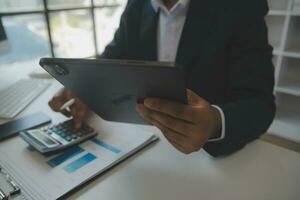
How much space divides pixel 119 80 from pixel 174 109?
106 millimetres

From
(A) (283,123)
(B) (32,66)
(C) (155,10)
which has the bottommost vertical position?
(A) (283,123)

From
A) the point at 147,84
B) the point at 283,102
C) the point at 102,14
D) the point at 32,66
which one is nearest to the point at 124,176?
the point at 147,84

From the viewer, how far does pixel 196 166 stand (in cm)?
56

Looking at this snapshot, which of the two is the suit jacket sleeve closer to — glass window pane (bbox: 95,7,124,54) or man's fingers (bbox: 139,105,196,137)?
man's fingers (bbox: 139,105,196,137)

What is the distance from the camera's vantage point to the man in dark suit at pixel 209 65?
484 millimetres

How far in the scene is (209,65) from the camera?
802 mm

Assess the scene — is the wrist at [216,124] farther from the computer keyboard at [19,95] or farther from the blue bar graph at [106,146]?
the computer keyboard at [19,95]

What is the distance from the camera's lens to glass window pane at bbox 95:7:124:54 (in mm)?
2402

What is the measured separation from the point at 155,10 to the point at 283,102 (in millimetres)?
1553

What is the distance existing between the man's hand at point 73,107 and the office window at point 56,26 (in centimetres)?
84

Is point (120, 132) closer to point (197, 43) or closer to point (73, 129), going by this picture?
point (73, 129)

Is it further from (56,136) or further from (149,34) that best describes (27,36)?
(56,136)

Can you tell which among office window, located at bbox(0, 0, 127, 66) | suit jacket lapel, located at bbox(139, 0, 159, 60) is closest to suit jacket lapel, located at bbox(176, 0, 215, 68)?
suit jacket lapel, located at bbox(139, 0, 159, 60)

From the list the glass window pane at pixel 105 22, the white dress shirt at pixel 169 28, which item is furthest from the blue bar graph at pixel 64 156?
the glass window pane at pixel 105 22
